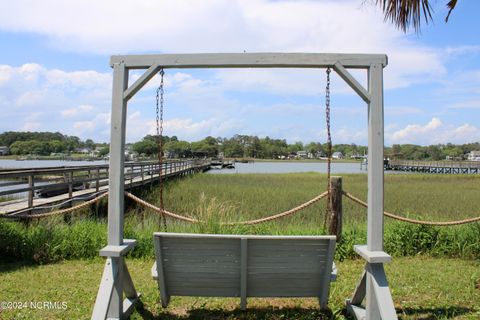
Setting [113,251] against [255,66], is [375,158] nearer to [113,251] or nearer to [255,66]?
[255,66]

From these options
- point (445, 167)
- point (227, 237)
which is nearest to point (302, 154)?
point (445, 167)

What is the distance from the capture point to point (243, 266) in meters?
3.66

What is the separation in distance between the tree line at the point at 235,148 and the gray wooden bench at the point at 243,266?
77.6 metres

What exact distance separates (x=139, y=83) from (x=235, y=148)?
424 ft

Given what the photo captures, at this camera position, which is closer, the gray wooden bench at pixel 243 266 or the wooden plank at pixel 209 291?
the gray wooden bench at pixel 243 266

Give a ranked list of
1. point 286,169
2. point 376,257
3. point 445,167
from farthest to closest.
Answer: point 286,169
point 445,167
point 376,257

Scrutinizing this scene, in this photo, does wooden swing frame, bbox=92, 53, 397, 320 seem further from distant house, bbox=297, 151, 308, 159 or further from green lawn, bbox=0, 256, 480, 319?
distant house, bbox=297, 151, 308, 159

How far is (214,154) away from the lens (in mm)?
116250

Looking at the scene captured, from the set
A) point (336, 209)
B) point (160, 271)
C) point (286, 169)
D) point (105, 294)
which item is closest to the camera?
point (105, 294)

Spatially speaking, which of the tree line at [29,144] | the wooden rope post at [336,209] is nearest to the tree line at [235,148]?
the tree line at [29,144]

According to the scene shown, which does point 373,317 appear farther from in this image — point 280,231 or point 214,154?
point 214,154

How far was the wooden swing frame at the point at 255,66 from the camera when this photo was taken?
3.72 m

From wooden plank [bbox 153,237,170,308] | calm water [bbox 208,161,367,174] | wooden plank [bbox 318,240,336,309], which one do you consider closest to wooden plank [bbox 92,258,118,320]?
wooden plank [bbox 153,237,170,308]

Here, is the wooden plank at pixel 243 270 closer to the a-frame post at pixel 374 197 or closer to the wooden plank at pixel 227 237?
the wooden plank at pixel 227 237
